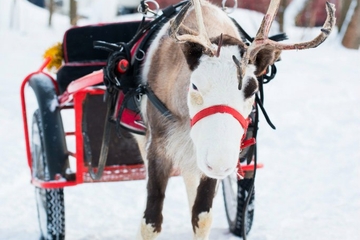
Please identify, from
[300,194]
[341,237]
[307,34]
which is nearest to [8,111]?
[300,194]

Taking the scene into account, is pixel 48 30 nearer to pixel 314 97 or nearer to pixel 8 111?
pixel 8 111

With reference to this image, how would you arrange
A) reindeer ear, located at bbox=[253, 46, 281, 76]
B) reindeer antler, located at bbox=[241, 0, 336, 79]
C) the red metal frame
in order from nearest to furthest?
reindeer antler, located at bbox=[241, 0, 336, 79] → reindeer ear, located at bbox=[253, 46, 281, 76] → the red metal frame

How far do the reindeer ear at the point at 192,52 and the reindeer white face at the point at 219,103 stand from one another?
0.02 m

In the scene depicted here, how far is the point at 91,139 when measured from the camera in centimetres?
450

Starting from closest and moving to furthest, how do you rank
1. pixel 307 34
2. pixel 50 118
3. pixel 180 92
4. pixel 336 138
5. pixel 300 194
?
pixel 180 92 < pixel 50 118 < pixel 300 194 < pixel 336 138 < pixel 307 34

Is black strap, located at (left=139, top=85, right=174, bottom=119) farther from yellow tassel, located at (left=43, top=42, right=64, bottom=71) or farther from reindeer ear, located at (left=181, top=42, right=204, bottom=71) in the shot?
yellow tassel, located at (left=43, top=42, right=64, bottom=71)

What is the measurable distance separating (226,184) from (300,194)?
1.23m

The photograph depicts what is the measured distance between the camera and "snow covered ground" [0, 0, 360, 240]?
4996 millimetres

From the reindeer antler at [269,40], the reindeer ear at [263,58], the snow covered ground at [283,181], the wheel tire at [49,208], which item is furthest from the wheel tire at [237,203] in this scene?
the reindeer antler at [269,40]

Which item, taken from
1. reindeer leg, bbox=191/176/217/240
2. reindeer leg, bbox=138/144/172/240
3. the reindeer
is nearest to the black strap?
the reindeer

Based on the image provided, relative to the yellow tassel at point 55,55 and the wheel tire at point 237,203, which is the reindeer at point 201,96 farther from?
the yellow tassel at point 55,55

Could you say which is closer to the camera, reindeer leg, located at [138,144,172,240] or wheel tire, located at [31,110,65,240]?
reindeer leg, located at [138,144,172,240]

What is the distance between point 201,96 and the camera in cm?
284

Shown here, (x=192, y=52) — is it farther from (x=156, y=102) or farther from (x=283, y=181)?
(x=283, y=181)
